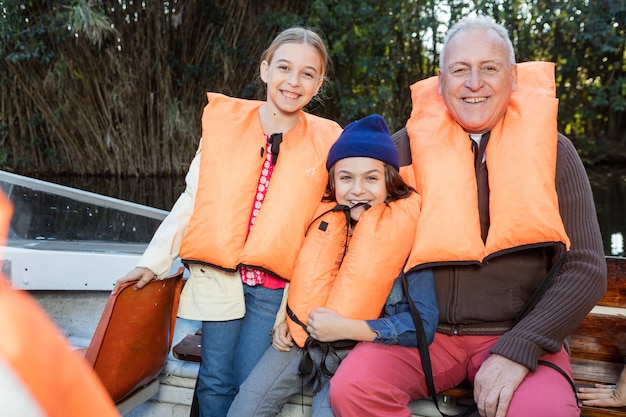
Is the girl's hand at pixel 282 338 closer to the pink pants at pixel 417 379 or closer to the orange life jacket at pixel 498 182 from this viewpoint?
the pink pants at pixel 417 379

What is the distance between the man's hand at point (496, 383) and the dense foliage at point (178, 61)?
6.69 meters

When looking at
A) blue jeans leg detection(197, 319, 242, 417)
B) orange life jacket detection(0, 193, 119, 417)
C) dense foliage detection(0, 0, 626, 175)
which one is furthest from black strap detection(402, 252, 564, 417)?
dense foliage detection(0, 0, 626, 175)

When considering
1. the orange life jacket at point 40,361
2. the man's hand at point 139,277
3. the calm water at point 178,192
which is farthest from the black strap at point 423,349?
the calm water at point 178,192

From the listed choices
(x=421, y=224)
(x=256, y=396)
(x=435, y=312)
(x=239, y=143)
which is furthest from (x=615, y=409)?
(x=239, y=143)

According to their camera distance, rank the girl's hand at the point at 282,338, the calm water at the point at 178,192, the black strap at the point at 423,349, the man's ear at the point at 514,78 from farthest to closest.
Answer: the calm water at the point at 178,192, the man's ear at the point at 514,78, the girl's hand at the point at 282,338, the black strap at the point at 423,349

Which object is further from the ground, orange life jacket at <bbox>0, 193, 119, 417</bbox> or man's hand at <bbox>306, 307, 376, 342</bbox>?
orange life jacket at <bbox>0, 193, 119, 417</bbox>

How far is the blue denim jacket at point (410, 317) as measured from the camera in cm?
168

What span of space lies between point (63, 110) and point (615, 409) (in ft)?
28.2

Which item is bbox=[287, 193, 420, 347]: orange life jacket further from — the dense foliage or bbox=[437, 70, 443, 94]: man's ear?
the dense foliage

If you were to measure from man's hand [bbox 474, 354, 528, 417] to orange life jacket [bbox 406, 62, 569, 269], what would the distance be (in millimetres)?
302

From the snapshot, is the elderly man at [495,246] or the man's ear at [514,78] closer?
the elderly man at [495,246]

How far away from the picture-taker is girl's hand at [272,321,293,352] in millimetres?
1787

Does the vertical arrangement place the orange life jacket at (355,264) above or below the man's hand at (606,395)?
above

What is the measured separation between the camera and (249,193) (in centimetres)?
194
